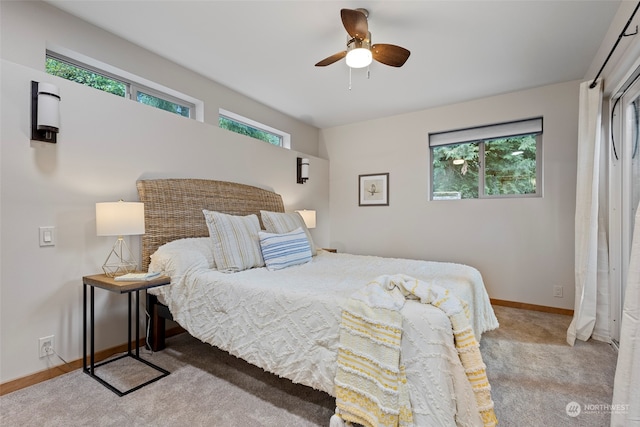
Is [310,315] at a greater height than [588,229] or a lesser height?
lesser

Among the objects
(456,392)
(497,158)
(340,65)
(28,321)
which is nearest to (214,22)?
(340,65)

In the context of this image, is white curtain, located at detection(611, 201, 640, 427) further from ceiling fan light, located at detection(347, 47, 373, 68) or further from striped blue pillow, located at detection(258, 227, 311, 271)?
striped blue pillow, located at detection(258, 227, 311, 271)

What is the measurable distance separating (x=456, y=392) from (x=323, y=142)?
4.33m

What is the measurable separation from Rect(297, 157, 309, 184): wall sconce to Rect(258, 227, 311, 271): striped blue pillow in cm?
166

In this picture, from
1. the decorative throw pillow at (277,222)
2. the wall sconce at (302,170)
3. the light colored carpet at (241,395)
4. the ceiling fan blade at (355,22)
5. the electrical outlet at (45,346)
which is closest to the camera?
the light colored carpet at (241,395)

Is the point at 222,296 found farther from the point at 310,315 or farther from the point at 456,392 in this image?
the point at 456,392

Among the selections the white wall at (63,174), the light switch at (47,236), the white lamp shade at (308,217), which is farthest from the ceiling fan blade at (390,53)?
the light switch at (47,236)

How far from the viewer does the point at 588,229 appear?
2523mm

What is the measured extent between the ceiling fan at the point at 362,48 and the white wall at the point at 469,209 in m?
2.06

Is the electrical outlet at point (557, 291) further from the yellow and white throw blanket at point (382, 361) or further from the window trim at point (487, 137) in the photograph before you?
the yellow and white throw blanket at point (382, 361)

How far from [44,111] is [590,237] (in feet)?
13.7

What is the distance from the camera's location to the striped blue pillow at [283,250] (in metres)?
2.50

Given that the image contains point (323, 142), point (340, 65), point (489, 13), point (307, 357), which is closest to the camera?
point (307, 357)

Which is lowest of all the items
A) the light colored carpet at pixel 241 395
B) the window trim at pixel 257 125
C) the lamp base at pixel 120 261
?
the light colored carpet at pixel 241 395
